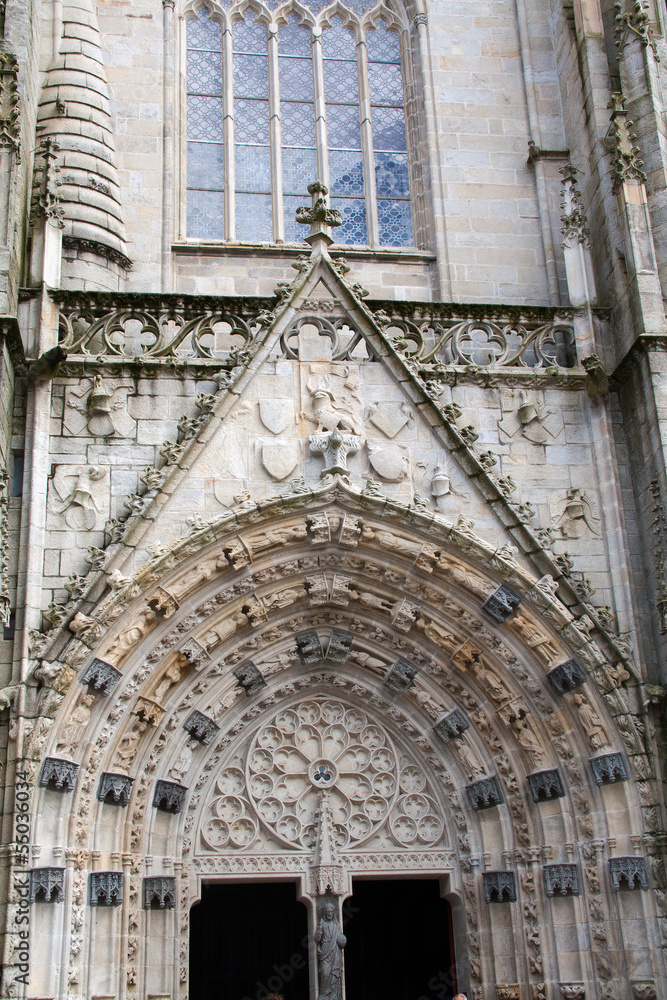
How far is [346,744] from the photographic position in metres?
11.2

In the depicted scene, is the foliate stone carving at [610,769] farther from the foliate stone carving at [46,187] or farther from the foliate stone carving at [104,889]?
the foliate stone carving at [46,187]

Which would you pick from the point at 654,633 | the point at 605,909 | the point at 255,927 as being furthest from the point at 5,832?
the point at 654,633

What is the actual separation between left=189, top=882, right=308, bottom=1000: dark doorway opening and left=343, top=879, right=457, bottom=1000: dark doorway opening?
572 millimetres

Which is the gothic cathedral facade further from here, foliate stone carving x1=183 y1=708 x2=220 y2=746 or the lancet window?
the lancet window

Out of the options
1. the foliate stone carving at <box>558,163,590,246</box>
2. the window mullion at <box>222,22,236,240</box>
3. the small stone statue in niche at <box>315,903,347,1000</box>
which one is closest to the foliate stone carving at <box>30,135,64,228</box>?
the window mullion at <box>222,22,236,240</box>

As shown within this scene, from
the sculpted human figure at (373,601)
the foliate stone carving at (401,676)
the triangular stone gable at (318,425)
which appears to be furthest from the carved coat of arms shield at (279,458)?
the foliate stone carving at (401,676)

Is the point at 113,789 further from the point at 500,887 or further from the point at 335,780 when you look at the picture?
the point at 500,887

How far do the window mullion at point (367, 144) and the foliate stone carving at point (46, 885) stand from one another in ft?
26.2

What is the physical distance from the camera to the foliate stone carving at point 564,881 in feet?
33.2

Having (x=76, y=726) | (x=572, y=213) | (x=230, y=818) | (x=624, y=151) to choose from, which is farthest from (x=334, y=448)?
(x=624, y=151)

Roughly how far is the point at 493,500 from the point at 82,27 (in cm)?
707

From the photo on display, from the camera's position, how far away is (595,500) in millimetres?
11297

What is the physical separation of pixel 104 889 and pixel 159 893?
0.58 metres

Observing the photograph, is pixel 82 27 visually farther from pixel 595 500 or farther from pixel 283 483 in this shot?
pixel 595 500
